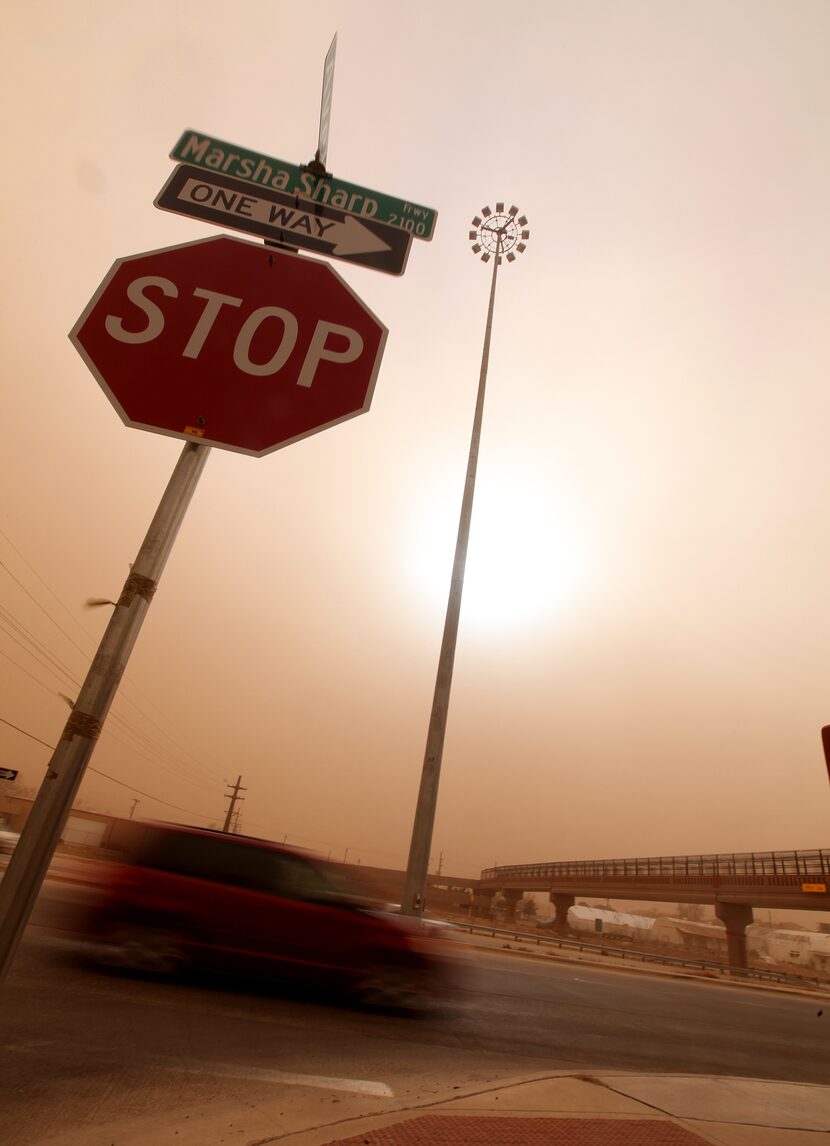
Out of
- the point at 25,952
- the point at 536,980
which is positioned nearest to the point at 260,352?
the point at 25,952

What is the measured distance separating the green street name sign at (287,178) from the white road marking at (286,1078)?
511 cm

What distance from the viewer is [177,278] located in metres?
2.05

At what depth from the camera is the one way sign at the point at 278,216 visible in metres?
2.48

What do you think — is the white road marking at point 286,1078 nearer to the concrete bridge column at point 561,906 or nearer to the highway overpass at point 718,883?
the highway overpass at point 718,883

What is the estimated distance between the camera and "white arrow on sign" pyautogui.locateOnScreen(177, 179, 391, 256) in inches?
98.4

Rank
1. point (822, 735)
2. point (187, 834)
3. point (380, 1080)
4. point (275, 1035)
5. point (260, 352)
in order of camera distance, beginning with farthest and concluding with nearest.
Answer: point (187, 834)
point (275, 1035)
point (380, 1080)
point (822, 735)
point (260, 352)

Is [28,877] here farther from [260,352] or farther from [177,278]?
[177,278]

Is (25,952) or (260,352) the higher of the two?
(260,352)

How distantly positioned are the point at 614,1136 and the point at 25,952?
5.72m

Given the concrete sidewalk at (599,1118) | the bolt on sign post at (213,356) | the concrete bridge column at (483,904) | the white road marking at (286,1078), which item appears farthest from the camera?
the concrete bridge column at (483,904)

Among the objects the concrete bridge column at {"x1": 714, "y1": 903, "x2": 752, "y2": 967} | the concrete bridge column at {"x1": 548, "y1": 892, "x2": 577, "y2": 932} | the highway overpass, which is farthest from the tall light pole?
the concrete bridge column at {"x1": 548, "y1": 892, "x2": 577, "y2": 932}

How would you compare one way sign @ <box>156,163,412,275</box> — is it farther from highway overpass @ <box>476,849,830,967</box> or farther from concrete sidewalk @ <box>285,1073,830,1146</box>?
highway overpass @ <box>476,849,830,967</box>

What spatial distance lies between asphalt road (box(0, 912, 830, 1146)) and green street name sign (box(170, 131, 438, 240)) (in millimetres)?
4516

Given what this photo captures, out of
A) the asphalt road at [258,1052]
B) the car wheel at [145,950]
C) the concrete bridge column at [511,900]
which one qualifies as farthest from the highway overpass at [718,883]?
the car wheel at [145,950]
